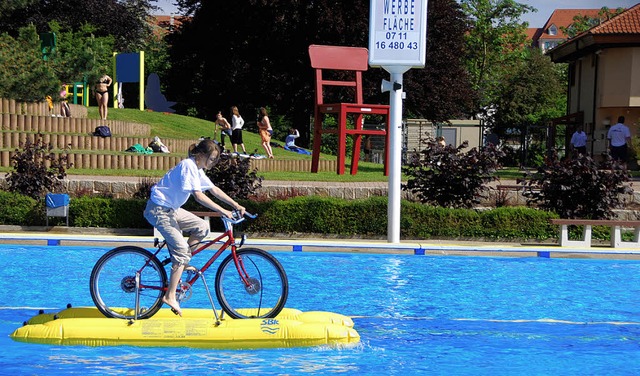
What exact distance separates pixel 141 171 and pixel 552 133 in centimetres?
2308

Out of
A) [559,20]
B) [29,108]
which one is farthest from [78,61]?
[559,20]

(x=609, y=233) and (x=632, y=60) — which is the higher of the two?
(x=632, y=60)

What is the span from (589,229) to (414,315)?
26.6ft

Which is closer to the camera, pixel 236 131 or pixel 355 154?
pixel 355 154

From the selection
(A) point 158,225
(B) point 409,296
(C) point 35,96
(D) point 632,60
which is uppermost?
(D) point 632,60

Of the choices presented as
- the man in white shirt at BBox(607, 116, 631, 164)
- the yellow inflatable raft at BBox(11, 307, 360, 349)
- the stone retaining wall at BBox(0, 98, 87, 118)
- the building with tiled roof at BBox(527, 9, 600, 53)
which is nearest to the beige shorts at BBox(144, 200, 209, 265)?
the yellow inflatable raft at BBox(11, 307, 360, 349)

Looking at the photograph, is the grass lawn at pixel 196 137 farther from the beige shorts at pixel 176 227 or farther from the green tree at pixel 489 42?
the green tree at pixel 489 42

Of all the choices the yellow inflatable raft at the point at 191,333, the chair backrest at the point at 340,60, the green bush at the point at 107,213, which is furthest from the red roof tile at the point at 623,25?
the yellow inflatable raft at the point at 191,333

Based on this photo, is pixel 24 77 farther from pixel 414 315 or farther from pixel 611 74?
pixel 611 74

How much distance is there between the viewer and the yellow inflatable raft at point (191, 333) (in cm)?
898

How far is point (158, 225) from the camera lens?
9.38m

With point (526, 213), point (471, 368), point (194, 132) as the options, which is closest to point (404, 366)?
point (471, 368)

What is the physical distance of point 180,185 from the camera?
9352mm

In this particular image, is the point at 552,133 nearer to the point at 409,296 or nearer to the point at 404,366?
the point at 409,296
